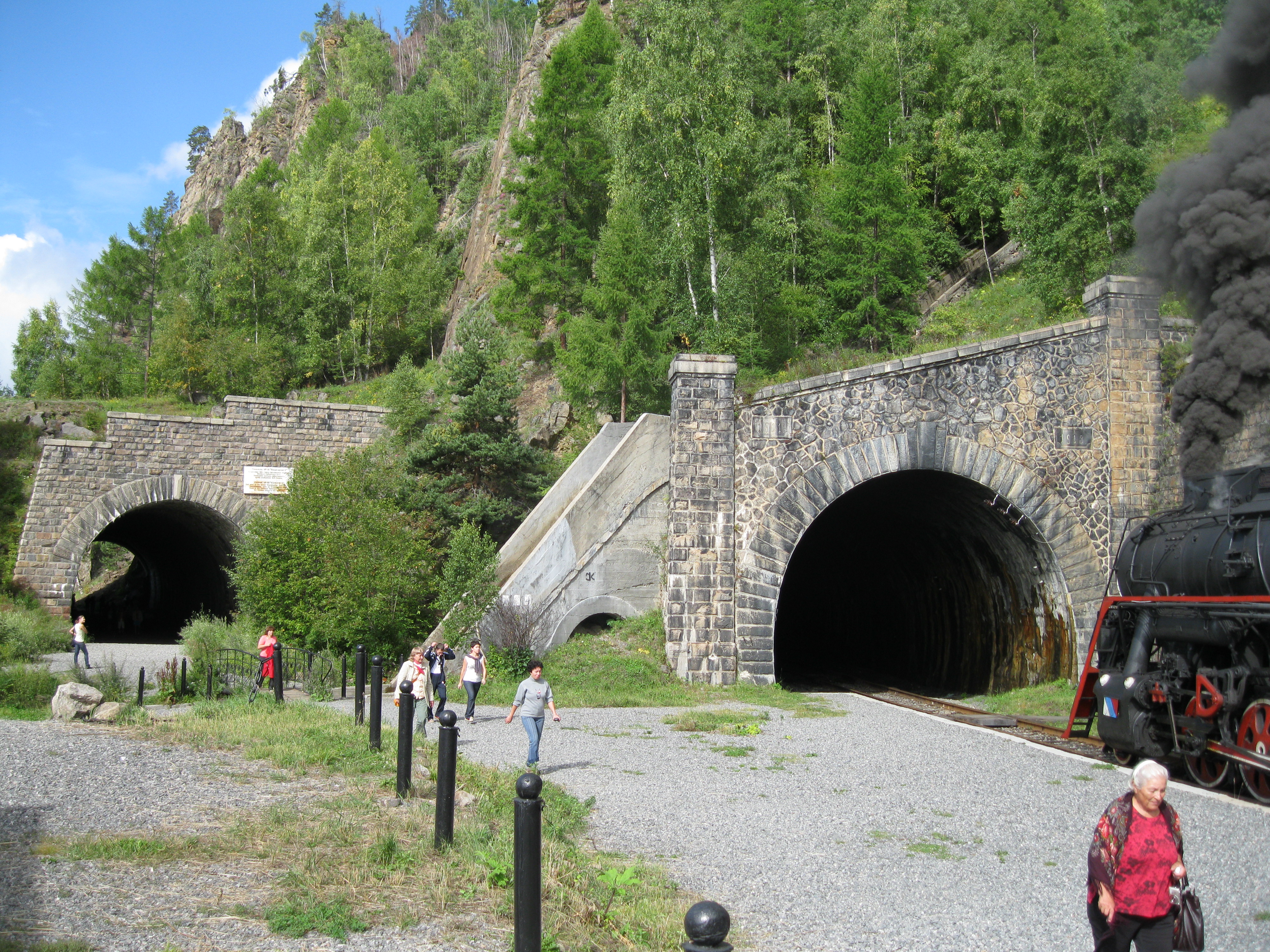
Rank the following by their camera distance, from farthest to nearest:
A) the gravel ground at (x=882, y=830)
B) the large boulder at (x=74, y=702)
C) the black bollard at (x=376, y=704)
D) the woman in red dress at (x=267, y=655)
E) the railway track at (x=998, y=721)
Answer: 1. the woman in red dress at (x=267, y=655)
2. the large boulder at (x=74, y=702)
3. the railway track at (x=998, y=721)
4. the black bollard at (x=376, y=704)
5. the gravel ground at (x=882, y=830)

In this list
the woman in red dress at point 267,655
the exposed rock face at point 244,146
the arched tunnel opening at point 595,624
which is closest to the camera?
the woman in red dress at point 267,655

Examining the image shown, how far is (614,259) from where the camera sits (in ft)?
91.4

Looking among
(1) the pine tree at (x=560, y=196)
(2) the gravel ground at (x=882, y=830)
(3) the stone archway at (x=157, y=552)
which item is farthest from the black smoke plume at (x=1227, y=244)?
(1) the pine tree at (x=560, y=196)

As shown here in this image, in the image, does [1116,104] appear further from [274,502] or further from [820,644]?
[274,502]

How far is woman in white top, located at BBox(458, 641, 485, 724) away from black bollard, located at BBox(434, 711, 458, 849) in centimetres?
656

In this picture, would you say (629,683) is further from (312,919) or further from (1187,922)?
(1187,922)

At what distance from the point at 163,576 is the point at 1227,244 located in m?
37.0

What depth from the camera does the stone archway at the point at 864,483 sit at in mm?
16734

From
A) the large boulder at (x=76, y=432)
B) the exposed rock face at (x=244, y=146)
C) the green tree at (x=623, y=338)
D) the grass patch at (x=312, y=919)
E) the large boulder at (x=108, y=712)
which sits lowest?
the grass patch at (x=312, y=919)

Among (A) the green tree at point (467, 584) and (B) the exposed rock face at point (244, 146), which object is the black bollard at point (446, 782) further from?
(B) the exposed rock face at point (244, 146)

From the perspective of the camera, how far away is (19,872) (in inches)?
232

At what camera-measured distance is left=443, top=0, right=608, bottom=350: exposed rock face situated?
142 feet

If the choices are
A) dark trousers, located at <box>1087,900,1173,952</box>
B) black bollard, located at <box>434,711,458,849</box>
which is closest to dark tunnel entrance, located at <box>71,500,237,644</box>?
black bollard, located at <box>434,711,458,849</box>

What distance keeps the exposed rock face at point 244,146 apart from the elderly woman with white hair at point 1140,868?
8523 centimetres
